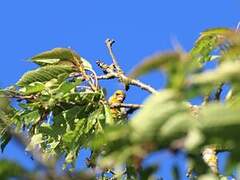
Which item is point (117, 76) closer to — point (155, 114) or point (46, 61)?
point (46, 61)

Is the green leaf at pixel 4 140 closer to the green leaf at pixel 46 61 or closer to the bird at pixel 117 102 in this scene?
the green leaf at pixel 46 61

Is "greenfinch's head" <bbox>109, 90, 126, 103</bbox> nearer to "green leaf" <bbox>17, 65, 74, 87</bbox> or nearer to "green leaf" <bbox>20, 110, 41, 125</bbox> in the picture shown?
"green leaf" <bbox>17, 65, 74, 87</bbox>

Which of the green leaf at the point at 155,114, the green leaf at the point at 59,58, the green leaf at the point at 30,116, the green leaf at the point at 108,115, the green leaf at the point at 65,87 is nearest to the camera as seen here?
the green leaf at the point at 155,114

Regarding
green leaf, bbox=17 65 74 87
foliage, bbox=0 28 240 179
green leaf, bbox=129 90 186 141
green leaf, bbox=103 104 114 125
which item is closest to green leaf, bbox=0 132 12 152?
foliage, bbox=0 28 240 179

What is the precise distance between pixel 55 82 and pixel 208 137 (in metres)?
2.38

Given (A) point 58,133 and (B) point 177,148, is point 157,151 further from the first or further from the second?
(A) point 58,133

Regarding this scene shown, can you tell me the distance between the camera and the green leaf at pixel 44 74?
345 centimetres

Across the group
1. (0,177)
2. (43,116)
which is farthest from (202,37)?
(0,177)

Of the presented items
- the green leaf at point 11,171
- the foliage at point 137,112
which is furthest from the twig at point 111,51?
the green leaf at point 11,171

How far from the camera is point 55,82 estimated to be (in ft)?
11.2

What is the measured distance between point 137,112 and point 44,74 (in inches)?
92.9

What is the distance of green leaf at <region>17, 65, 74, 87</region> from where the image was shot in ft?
11.3

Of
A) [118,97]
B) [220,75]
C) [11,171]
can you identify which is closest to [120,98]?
[118,97]

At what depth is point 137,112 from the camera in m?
1.13
